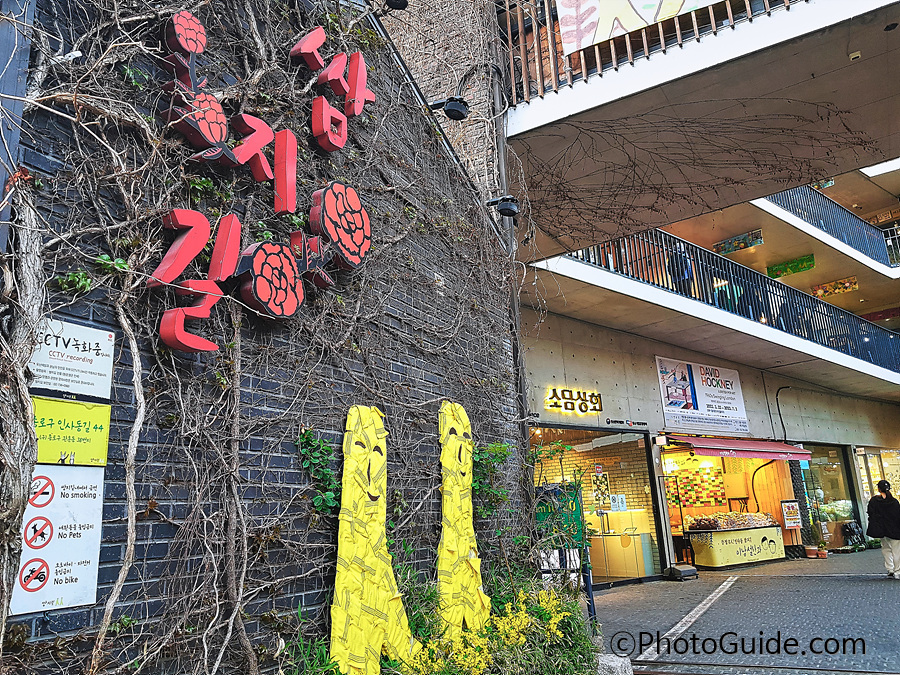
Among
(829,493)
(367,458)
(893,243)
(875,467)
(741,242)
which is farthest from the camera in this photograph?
(875,467)

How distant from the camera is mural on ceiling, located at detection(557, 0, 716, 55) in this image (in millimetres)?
5941

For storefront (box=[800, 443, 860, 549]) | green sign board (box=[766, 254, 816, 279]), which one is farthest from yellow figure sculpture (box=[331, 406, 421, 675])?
green sign board (box=[766, 254, 816, 279])

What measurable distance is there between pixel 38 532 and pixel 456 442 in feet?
9.54

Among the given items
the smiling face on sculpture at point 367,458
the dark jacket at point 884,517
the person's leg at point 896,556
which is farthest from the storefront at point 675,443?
the smiling face on sculpture at point 367,458

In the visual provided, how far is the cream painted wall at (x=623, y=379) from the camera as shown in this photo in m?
10.7

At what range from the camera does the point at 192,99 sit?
2.89 m

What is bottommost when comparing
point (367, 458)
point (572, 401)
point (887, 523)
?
point (887, 523)

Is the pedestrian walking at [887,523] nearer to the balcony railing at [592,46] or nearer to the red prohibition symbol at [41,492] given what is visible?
the balcony railing at [592,46]

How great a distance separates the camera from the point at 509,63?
730 centimetres

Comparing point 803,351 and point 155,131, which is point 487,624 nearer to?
point 155,131

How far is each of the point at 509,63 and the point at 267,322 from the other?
5.34m

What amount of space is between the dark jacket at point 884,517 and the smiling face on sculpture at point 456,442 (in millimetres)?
7972

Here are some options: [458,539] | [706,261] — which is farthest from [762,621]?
[706,261]

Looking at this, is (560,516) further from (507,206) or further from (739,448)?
(739,448)
